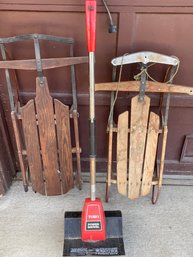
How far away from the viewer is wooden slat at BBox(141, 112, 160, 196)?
4.76 ft

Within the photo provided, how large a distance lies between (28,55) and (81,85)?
35 centimetres

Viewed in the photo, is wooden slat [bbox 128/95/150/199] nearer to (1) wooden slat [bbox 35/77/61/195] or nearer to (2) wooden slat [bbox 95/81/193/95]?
(2) wooden slat [bbox 95/81/193/95]

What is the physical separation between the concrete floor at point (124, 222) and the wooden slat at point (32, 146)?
134 millimetres

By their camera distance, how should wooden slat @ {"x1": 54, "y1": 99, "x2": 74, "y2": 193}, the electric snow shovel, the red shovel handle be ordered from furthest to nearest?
wooden slat @ {"x1": 54, "y1": 99, "x2": 74, "y2": 193} < the electric snow shovel < the red shovel handle

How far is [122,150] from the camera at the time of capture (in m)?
1.53

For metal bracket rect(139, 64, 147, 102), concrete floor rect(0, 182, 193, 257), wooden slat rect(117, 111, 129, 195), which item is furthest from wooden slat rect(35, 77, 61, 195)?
metal bracket rect(139, 64, 147, 102)

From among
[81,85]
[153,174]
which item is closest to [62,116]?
[81,85]

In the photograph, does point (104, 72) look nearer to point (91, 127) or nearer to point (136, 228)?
point (91, 127)

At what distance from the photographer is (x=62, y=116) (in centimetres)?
149

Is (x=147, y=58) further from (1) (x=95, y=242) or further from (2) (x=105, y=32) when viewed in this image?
(1) (x=95, y=242)

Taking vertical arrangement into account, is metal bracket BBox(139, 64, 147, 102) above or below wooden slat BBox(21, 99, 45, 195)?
above

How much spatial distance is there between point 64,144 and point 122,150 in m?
0.36

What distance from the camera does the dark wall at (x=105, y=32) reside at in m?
1.32

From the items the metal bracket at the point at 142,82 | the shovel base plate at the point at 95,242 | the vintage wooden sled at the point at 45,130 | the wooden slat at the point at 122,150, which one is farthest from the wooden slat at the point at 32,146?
the metal bracket at the point at 142,82
